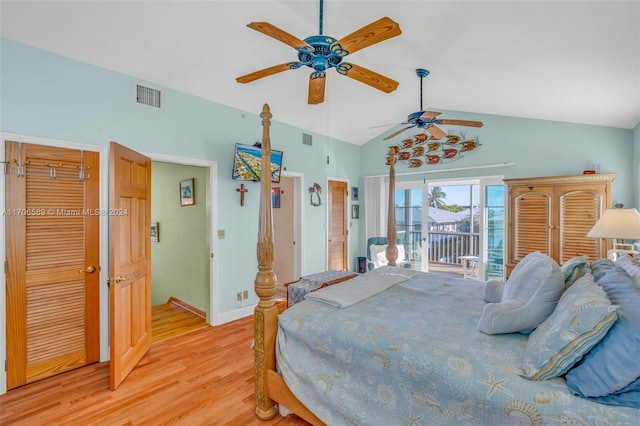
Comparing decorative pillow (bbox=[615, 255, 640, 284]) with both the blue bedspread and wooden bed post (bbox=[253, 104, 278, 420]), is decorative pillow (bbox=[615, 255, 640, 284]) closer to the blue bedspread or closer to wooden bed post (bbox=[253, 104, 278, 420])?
the blue bedspread

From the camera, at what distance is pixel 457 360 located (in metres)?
1.41

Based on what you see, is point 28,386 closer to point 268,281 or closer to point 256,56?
point 268,281

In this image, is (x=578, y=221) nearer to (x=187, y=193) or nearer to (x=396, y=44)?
(x=396, y=44)

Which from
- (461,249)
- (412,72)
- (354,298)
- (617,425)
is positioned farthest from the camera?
(461,249)

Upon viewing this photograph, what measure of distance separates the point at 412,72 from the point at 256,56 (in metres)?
1.78

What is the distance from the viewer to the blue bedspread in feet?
3.99

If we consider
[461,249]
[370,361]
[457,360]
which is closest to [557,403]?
[457,360]

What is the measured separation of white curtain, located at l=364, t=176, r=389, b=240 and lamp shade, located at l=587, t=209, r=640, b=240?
3264mm

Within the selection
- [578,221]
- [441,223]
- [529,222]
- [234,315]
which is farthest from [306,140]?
[578,221]

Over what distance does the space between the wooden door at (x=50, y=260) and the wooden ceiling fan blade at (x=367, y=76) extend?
7.83ft

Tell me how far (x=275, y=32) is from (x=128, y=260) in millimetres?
2232

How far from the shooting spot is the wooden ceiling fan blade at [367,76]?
7.03ft

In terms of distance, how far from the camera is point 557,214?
3684 millimetres

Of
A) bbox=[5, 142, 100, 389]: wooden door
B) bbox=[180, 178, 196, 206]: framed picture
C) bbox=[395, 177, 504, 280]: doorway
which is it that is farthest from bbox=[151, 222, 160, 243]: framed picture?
bbox=[395, 177, 504, 280]: doorway
